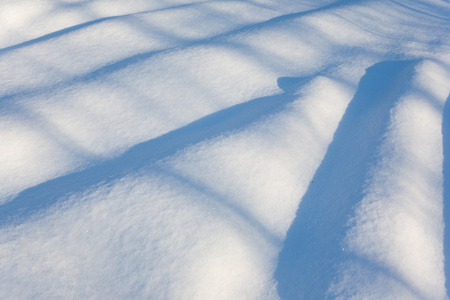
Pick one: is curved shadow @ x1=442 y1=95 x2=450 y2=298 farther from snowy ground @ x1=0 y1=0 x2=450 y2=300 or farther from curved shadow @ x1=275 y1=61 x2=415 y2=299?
curved shadow @ x1=275 y1=61 x2=415 y2=299

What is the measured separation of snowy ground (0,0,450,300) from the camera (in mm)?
1427

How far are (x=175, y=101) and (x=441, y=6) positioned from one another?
3.68 m

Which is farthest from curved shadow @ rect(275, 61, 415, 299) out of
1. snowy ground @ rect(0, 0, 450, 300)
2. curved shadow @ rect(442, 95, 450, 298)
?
curved shadow @ rect(442, 95, 450, 298)

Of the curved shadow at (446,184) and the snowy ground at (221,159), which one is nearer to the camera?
the snowy ground at (221,159)

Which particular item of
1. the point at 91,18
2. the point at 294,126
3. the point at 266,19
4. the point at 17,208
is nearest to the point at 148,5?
the point at 91,18

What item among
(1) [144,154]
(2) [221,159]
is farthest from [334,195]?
(1) [144,154]

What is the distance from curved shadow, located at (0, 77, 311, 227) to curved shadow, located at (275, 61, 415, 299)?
456mm

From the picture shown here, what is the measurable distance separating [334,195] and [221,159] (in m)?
0.63

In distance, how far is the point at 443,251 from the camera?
1578 millimetres

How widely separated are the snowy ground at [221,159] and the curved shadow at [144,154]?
0.01m

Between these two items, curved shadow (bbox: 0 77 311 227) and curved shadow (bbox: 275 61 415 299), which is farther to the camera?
curved shadow (bbox: 0 77 311 227)

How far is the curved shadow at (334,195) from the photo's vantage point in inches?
57.5

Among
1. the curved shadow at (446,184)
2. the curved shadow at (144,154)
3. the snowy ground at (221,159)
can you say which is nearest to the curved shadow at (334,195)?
the snowy ground at (221,159)

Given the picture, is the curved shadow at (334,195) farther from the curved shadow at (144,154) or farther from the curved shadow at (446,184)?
the curved shadow at (144,154)
